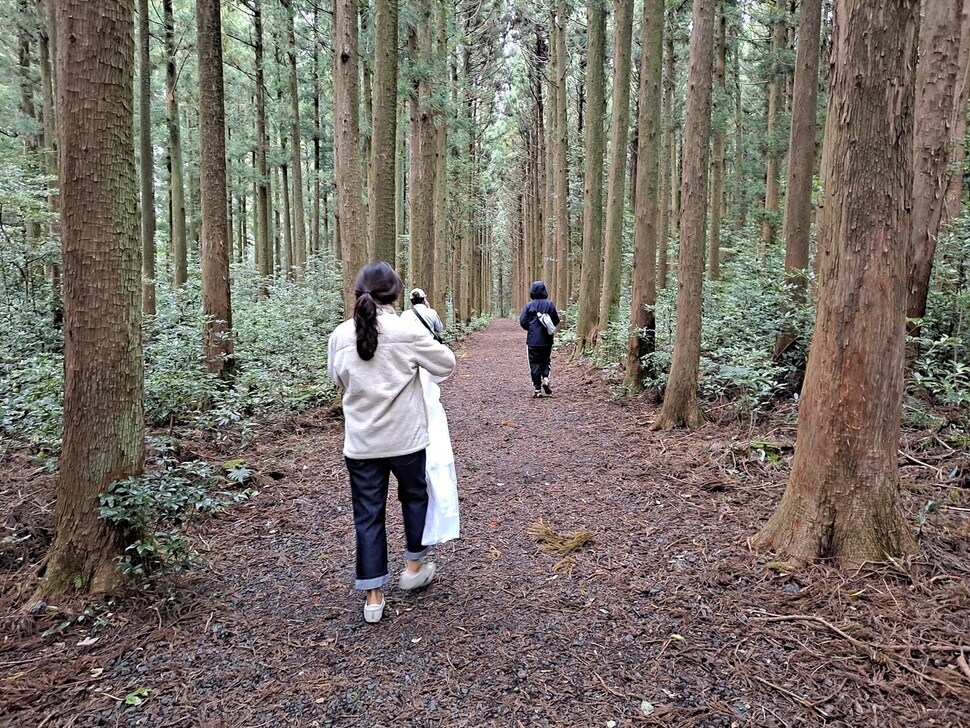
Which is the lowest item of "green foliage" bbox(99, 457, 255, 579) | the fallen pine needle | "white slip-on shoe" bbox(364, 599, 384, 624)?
the fallen pine needle

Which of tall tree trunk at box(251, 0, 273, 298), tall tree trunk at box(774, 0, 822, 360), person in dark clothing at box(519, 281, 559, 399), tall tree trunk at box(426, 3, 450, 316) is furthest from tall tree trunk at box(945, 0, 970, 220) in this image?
tall tree trunk at box(251, 0, 273, 298)

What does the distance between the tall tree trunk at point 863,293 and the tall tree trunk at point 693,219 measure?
10.6ft

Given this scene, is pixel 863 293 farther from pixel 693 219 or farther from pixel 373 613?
pixel 693 219

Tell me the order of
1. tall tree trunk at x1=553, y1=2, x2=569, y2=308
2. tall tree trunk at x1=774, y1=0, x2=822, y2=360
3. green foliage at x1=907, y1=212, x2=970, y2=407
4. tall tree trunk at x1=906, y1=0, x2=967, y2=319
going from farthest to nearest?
tall tree trunk at x1=553, y1=2, x2=569, y2=308 → tall tree trunk at x1=774, y1=0, x2=822, y2=360 → tall tree trunk at x1=906, y1=0, x2=967, y2=319 → green foliage at x1=907, y1=212, x2=970, y2=407

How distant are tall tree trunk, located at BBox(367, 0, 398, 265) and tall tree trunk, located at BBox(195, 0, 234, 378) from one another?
2.16 meters

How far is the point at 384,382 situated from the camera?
129 inches

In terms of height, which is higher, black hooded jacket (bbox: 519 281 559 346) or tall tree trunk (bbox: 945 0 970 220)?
tall tree trunk (bbox: 945 0 970 220)


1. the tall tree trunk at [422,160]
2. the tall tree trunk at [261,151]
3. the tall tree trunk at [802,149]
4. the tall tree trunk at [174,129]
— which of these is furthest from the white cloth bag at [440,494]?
the tall tree trunk at [174,129]

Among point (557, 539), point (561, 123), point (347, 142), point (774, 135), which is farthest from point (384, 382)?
point (561, 123)

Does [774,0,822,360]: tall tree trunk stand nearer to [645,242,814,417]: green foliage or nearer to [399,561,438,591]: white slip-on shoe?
[645,242,814,417]: green foliage

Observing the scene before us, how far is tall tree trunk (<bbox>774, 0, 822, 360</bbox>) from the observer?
819 cm

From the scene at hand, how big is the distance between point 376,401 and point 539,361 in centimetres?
711

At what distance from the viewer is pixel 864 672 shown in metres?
2.58

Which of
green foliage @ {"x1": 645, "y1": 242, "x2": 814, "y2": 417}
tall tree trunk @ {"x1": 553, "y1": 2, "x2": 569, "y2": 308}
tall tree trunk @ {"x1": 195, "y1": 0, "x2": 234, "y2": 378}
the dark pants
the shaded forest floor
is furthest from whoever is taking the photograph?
tall tree trunk @ {"x1": 553, "y1": 2, "x2": 569, "y2": 308}
